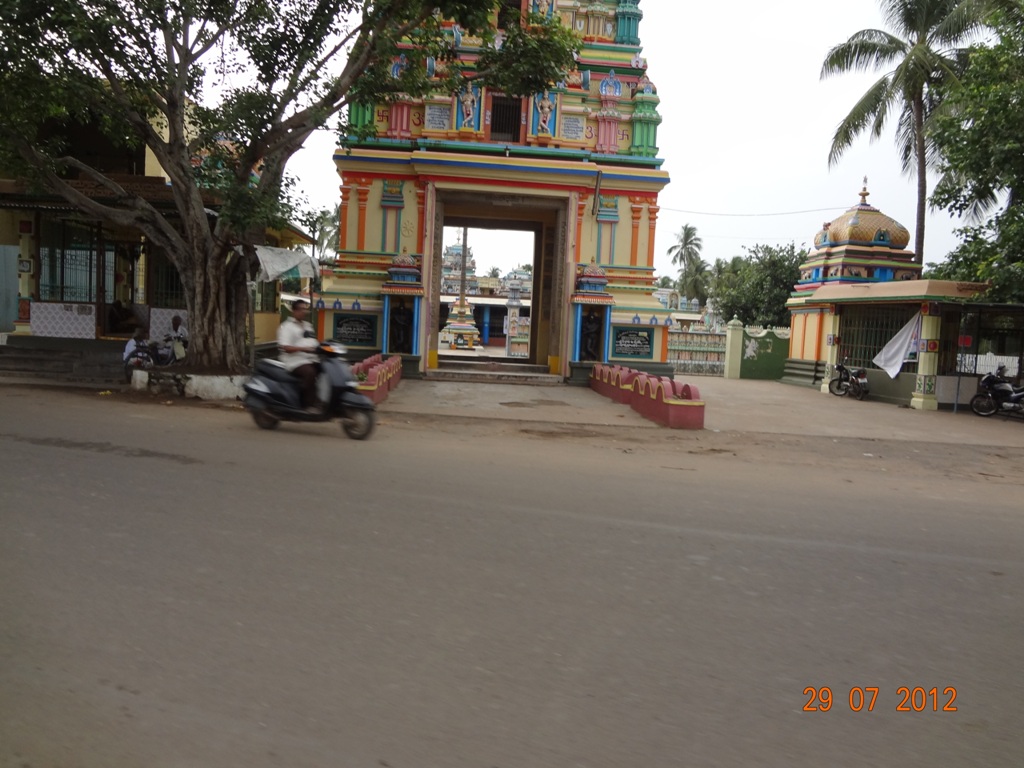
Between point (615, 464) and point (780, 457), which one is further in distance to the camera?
point (780, 457)

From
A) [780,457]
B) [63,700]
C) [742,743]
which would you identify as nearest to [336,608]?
[63,700]

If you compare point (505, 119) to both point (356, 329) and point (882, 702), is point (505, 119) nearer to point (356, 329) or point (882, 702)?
point (356, 329)

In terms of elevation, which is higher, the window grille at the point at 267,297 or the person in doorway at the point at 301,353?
the window grille at the point at 267,297

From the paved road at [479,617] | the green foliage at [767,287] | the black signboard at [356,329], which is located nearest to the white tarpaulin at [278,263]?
the black signboard at [356,329]

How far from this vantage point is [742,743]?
2904 mm

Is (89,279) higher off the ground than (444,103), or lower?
lower

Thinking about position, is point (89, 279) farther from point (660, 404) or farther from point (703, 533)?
point (703, 533)

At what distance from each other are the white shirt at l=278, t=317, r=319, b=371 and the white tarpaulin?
4.03m

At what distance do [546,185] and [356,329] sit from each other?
563cm

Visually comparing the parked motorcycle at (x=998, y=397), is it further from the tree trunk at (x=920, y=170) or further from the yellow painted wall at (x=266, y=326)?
the yellow painted wall at (x=266, y=326)

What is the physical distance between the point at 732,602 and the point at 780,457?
6.68 metres

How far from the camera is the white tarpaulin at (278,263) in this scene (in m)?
13.5

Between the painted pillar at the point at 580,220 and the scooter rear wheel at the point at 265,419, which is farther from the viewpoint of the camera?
the painted pillar at the point at 580,220

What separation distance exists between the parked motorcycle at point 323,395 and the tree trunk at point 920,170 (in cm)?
1985
